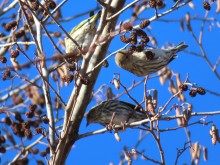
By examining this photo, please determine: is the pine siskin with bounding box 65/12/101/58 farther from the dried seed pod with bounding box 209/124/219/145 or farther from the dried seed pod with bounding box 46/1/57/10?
the dried seed pod with bounding box 209/124/219/145

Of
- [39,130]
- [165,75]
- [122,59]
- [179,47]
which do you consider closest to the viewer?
[39,130]

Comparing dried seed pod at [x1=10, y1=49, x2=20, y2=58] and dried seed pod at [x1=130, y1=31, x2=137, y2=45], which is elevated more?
dried seed pod at [x1=10, y1=49, x2=20, y2=58]

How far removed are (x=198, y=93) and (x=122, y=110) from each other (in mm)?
1946

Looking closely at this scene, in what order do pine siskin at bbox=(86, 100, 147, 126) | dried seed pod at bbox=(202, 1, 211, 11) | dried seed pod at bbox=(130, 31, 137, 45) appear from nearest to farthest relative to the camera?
dried seed pod at bbox=(130, 31, 137, 45), dried seed pod at bbox=(202, 1, 211, 11), pine siskin at bbox=(86, 100, 147, 126)

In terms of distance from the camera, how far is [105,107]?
5.52 m

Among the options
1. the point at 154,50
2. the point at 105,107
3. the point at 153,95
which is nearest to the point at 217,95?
the point at 154,50

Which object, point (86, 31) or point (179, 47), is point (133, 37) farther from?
point (179, 47)

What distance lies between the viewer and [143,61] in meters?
5.00

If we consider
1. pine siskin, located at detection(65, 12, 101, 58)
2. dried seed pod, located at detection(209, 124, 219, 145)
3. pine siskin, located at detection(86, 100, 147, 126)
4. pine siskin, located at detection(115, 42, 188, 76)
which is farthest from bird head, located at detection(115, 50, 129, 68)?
dried seed pod, located at detection(209, 124, 219, 145)

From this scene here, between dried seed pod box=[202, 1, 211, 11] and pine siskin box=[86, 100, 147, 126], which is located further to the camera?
pine siskin box=[86, 100, 147, 126]

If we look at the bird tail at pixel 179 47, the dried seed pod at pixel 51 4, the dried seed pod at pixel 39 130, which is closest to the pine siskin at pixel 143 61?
the bird tail at pixel 179 47

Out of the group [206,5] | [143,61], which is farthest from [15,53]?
[143,61]

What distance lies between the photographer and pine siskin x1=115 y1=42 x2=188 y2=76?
501 centimetres

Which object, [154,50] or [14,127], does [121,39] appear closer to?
[14,127]
